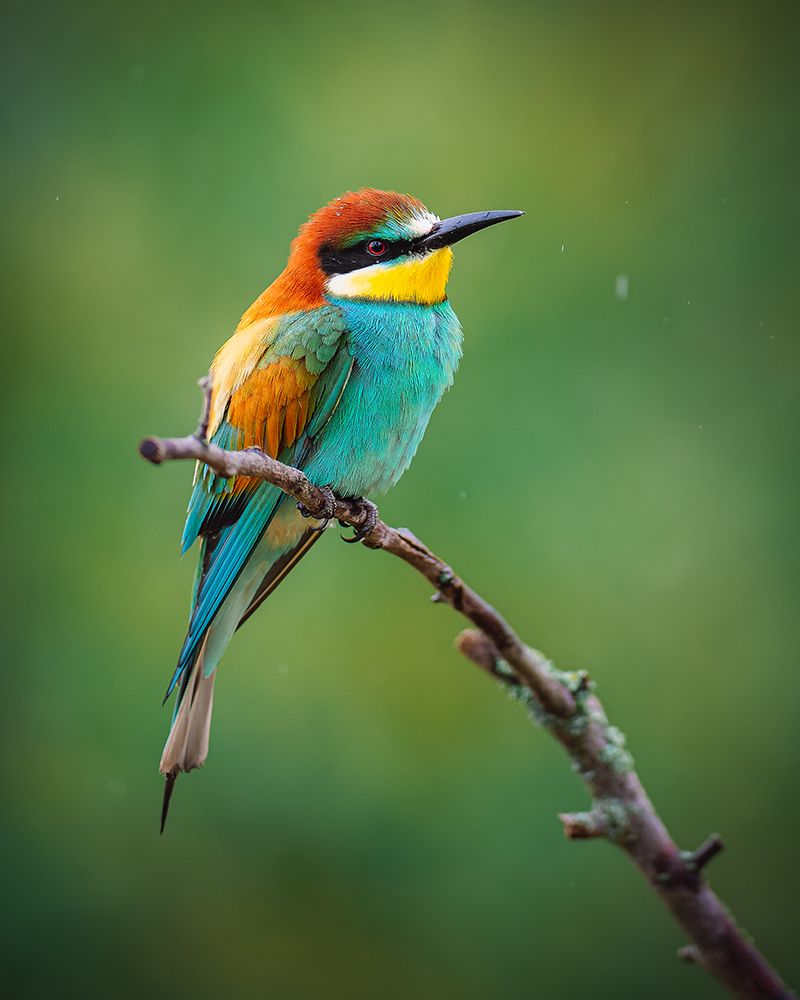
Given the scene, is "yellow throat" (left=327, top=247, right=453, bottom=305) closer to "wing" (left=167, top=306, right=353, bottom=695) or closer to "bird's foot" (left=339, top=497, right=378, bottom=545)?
"wing" (left=167, top=306, right=353, bottom=695)

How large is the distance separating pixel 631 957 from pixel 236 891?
107 cm

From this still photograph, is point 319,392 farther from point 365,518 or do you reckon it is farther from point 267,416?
point 365,518

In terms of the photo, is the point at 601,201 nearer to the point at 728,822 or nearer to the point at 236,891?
the point at 728,822

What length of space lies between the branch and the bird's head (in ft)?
1.52

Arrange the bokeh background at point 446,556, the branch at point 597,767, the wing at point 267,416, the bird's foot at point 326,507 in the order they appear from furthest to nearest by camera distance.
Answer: the bokeh background at point 446,556
the wing at point 267,416
the bird's foot at point 326,507
the branch at point 597,767

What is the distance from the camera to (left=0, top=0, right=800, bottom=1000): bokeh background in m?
2.96

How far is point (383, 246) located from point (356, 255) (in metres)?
0.06

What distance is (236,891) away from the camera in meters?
3.03

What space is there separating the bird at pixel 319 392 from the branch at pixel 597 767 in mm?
171

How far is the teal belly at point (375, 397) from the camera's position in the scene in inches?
82.4

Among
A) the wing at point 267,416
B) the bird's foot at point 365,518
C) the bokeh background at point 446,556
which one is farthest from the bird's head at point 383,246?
the bokeh background at point 446,556

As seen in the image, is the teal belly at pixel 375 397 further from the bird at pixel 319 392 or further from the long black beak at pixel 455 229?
the long black beak at pixel 455 229

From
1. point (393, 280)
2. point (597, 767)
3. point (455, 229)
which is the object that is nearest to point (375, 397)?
point (393, 280)

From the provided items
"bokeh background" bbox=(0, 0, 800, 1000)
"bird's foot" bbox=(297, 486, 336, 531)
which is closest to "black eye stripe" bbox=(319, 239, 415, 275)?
"bird's foot" bbox=(297, 486, 336, 531)
